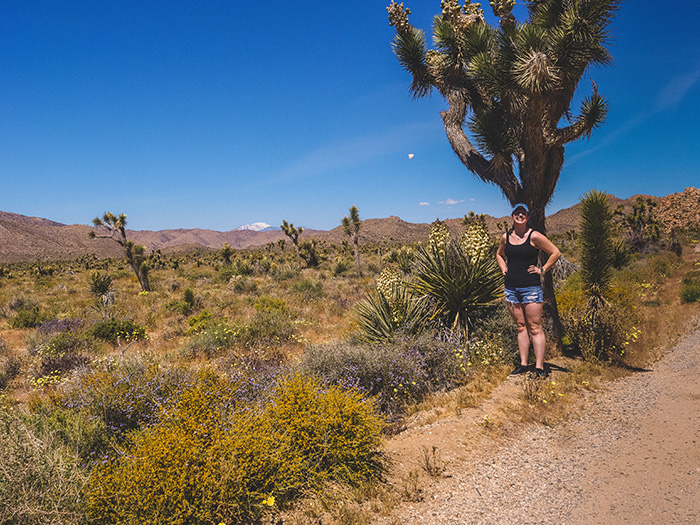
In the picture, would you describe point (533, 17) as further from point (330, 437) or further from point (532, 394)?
point (330, 437)

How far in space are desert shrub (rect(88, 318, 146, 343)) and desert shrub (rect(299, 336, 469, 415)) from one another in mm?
6708

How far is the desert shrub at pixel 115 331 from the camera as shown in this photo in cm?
921

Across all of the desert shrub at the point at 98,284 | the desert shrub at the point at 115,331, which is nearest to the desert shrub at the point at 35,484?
the desert shrub at the point at 115,331

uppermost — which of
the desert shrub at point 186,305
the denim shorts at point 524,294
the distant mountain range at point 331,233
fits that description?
the distant mountain range at point 331,233

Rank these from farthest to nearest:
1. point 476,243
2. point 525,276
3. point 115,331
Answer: point 115,331 → point 476,243 → point 525,276

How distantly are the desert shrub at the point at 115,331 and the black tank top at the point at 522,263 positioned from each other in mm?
9402

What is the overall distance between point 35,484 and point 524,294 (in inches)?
202

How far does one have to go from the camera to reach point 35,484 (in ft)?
7.66

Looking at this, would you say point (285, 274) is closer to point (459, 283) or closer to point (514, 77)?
point (459, 283)

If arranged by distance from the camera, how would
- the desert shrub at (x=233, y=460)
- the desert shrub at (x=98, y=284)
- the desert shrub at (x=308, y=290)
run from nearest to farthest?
the desert shrub at (x=233, y=460) < the desert shrub at (x=308, y=290) < the desert shrub at (x=98, y=284)

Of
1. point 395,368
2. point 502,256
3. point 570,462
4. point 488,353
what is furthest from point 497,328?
point 570,462

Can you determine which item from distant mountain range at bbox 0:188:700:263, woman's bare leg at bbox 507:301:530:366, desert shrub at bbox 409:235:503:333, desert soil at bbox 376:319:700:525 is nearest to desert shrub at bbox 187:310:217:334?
desert shrub at bbox 409:235:503:333

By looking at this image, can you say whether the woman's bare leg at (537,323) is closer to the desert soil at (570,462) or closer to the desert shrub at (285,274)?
the desert soil at (570,462)

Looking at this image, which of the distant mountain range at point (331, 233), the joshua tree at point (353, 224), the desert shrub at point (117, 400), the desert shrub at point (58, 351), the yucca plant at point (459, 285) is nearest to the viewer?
the desert shrub at point (117, 400)
